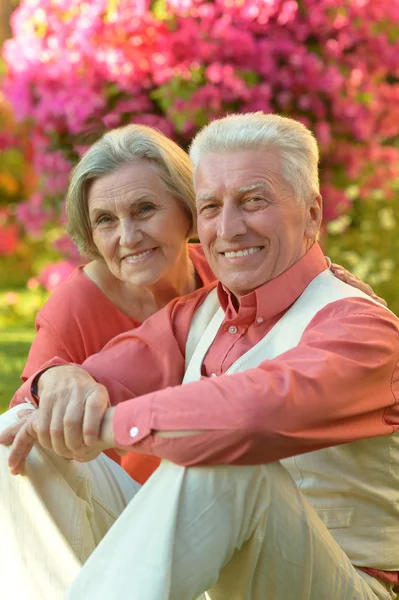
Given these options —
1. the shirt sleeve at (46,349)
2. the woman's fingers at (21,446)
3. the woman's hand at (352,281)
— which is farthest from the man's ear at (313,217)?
the shirt sleeve at (46,349)

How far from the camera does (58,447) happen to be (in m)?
2.42

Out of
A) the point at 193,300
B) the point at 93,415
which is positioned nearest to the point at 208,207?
the point at 193,300

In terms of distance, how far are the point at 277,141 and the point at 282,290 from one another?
40 cm

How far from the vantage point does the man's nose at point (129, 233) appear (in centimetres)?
313

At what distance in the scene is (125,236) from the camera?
123 inches

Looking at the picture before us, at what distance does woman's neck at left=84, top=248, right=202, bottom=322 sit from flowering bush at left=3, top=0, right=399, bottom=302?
6.16 ft

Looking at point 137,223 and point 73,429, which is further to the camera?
point 137,223

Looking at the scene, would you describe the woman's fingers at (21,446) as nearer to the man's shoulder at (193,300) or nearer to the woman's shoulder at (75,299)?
the man's shoulder at (193,300)

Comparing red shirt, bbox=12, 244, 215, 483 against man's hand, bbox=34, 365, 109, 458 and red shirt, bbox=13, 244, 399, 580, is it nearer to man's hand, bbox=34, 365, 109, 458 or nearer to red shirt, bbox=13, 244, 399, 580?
red shirt, bbox=13, 244, 399, 580

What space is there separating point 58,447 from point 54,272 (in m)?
4.15

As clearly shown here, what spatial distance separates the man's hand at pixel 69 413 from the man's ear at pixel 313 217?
735mm

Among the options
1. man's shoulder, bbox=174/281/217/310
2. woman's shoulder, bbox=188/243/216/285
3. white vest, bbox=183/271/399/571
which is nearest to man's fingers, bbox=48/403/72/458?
white vest, bbox=183/271/399/571

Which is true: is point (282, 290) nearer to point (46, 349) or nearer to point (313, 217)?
point (313, 217)

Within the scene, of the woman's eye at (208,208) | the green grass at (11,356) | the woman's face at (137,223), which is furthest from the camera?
the green grass at (11,356)
